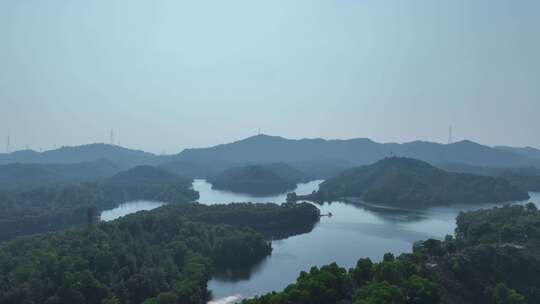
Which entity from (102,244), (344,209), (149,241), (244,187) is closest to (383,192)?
(344,209)

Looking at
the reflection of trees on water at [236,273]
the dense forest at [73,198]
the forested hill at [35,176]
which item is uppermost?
the forested hill at [35,176]

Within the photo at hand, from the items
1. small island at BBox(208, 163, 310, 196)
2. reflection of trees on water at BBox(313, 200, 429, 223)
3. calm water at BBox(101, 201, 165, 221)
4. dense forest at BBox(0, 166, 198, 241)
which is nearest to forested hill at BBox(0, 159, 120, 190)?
dense forest at BBox(0, 166, 198, 241)

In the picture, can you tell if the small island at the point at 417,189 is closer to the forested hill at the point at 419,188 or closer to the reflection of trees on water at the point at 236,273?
the forested hill at the point at 419,188

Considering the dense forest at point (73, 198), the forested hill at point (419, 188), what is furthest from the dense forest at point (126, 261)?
the forested hill at point (419, 188)

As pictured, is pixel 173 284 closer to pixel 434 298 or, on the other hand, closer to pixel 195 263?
pixel 195 263

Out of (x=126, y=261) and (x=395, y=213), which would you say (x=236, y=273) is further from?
(x=395, y=213)

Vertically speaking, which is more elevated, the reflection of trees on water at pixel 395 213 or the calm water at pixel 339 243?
the reflection of trees on water at pixel 395 213

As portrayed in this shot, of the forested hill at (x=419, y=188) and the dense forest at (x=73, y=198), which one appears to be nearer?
the dense forest at (x=73, y=198)
